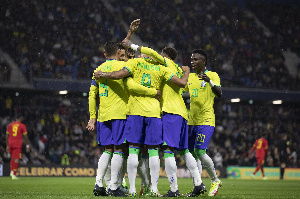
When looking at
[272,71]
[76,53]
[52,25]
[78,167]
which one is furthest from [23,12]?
[272,71]

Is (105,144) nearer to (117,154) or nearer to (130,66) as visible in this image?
(117,154)

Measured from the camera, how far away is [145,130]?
→ 328 inches

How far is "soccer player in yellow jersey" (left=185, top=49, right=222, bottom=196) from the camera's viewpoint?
32.2 ft

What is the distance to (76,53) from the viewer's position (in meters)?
27.8

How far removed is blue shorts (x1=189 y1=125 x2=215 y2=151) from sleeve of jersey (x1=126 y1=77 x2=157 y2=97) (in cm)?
184

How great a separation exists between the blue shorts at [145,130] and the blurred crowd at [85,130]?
55.5 feet

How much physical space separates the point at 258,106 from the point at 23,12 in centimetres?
1540

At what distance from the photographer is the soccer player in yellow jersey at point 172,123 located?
27.4 ft

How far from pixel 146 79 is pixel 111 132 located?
44.4 inches

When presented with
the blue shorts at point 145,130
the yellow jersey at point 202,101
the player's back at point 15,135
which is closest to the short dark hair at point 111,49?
the blue shorts at point 145,130

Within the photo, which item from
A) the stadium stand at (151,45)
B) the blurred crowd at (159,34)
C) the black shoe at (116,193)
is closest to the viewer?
the black shoe at (116,193)

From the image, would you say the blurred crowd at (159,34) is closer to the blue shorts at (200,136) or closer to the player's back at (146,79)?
the blue shorts at (200,136)

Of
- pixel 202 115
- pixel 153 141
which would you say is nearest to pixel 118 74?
pixel 153 141

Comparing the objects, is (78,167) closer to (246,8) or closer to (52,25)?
(52,25)
